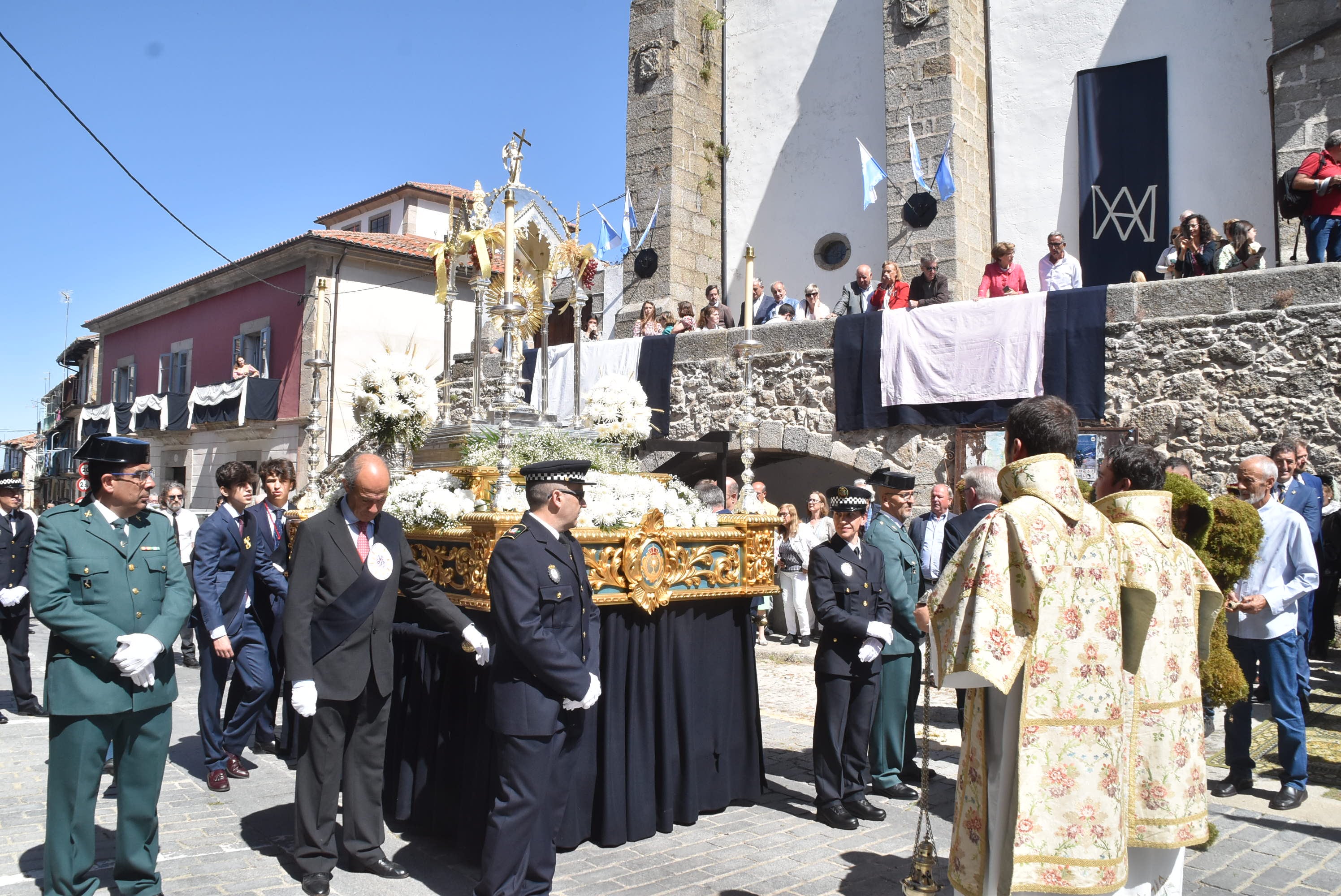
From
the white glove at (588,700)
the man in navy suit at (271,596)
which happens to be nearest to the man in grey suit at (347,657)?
the white glove at (588,700)

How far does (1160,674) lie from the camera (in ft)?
11.3

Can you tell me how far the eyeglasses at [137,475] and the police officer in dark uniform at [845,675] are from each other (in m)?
3.02

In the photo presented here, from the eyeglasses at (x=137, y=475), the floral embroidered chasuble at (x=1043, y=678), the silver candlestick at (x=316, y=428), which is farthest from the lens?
the silver candlestick at (x=316, y=428)

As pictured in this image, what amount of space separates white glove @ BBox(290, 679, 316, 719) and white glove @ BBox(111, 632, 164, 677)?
20.5 inches

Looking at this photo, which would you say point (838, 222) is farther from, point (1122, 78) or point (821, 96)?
point (1122, 78)

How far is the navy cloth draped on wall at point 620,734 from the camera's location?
15.3 feet

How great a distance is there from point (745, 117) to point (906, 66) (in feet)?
11.3

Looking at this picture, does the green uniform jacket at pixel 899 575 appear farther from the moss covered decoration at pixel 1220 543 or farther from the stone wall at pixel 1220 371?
the stone wall at pixel 1220 371

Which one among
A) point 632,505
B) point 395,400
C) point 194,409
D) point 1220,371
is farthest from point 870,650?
point 194,409

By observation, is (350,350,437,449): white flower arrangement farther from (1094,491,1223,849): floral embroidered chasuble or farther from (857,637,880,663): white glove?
(1094,491,1223,849): floral embroidered chasuble

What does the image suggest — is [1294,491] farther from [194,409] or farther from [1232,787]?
[194,409]

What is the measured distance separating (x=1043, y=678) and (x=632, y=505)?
241cm

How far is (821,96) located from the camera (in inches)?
649

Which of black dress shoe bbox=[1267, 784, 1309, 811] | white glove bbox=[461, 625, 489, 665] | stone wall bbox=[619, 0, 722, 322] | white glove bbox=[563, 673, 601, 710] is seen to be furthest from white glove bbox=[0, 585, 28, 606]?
stone wall bbox=[619, 0, 722, 322]
